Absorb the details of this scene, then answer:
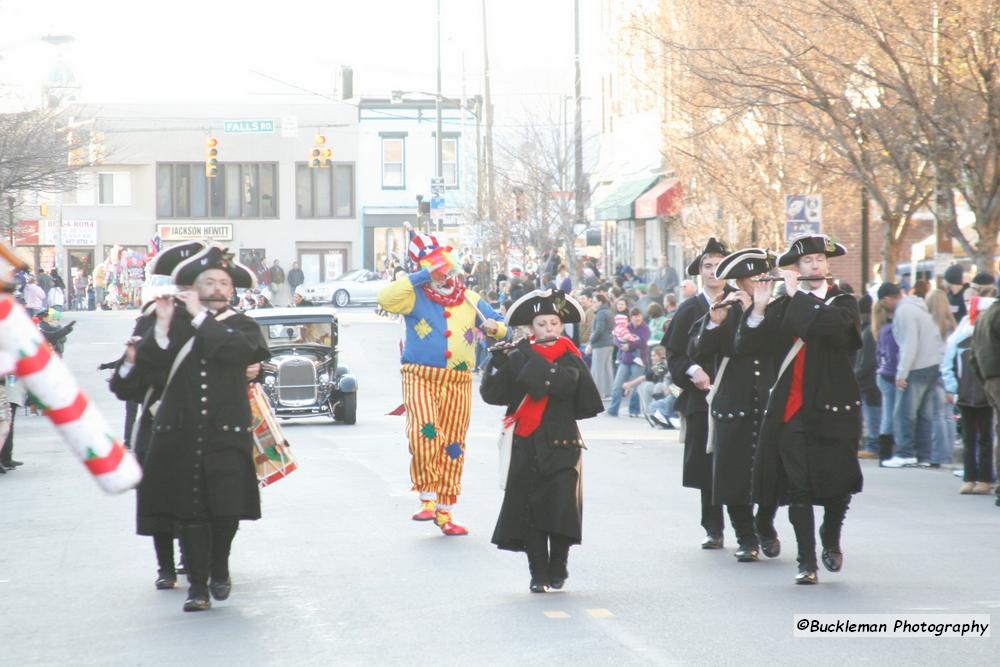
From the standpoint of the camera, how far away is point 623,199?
1650 inches

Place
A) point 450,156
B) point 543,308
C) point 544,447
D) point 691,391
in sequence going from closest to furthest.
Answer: point 544,447 → point 543,308 → point 691,391 → point 450,156

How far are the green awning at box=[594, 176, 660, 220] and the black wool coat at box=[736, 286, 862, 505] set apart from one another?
103 ft

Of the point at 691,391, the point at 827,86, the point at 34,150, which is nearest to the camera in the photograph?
the point at 691,391

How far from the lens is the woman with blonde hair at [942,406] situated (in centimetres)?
1576

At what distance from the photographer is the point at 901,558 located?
9.89 m

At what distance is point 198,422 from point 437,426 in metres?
3.20

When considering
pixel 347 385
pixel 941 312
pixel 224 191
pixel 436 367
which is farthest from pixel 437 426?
pixel 224 191

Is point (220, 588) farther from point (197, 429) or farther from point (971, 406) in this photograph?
point (971, 406)

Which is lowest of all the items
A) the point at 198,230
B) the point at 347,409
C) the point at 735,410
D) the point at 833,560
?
the point at 347,409

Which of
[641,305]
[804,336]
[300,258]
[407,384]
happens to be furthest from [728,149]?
[300,258]

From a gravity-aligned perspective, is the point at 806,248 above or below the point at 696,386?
above

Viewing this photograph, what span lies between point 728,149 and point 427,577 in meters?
19.5

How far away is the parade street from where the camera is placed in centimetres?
731

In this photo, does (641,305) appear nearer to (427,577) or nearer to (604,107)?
(427,577)
